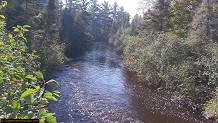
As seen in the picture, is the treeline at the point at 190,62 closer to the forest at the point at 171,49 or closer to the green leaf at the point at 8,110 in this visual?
the forest at the point at 171,49

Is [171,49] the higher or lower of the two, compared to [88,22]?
lower

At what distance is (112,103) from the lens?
13.4m

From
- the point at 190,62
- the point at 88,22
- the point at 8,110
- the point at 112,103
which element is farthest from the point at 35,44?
the point at 88,22

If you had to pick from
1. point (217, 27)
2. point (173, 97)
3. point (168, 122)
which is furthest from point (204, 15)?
point (168, 122)

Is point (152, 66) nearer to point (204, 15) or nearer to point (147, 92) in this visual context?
point (147, 92)

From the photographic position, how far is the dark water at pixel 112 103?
1140 centimetres

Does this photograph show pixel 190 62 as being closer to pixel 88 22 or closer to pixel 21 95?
pixel 21 95

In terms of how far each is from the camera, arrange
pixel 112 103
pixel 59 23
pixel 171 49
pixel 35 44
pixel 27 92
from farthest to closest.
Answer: pixel 59 23 < pixel 35 44 < pixel 171 49 < pixel 112 103 < pixel 27 92

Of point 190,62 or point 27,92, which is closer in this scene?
point 27,92

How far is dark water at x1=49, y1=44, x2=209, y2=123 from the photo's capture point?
1140 centimetres

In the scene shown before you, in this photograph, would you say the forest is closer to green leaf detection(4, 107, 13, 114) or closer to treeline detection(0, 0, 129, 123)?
treeline detection(0, 0, 129, 123)

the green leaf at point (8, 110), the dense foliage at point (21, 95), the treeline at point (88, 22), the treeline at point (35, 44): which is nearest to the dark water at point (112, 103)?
the treeline at point (35, 44)

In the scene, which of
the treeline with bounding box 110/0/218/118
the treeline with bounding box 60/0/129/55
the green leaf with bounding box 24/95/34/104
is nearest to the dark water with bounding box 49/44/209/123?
the treeline with bounding box 110/0/218/118

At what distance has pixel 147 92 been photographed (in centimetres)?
1661
